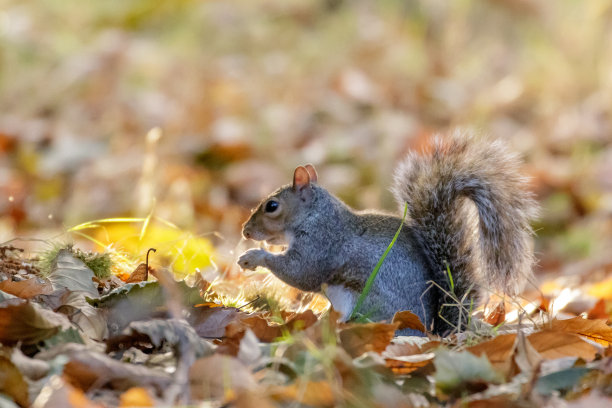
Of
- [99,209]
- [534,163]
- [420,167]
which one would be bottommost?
[99,209]

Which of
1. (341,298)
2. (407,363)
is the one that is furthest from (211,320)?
(341,298)

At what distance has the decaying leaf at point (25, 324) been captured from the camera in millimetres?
1610

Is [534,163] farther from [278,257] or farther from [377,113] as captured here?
[278,257]

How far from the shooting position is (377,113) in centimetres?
659

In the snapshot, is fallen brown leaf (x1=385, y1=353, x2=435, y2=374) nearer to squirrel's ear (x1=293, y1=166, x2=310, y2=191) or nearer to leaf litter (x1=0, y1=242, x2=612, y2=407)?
leaf litter (x1=0, y1=242, x2=612, y2=407)

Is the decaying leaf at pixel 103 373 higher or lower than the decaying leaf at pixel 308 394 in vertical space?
lower

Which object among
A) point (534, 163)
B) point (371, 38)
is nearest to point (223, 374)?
point (534, 163)

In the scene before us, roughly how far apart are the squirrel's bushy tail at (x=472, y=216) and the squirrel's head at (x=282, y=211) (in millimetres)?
344

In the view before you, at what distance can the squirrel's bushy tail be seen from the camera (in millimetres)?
2395

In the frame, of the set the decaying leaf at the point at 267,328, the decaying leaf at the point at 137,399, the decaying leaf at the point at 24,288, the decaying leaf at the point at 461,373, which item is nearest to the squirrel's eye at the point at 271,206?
the decaying leaf at the point at 267,328

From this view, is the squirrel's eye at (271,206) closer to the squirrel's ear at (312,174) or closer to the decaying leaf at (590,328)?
the squirrel's ear at (312,174)

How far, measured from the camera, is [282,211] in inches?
105

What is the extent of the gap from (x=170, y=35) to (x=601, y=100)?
4.21 meters

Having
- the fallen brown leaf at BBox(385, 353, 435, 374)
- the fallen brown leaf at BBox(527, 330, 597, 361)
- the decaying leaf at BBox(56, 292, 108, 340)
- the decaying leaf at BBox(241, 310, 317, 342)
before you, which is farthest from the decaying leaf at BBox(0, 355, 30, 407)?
the fallen brown leaf at BBox(527, 330, 597, 361)
